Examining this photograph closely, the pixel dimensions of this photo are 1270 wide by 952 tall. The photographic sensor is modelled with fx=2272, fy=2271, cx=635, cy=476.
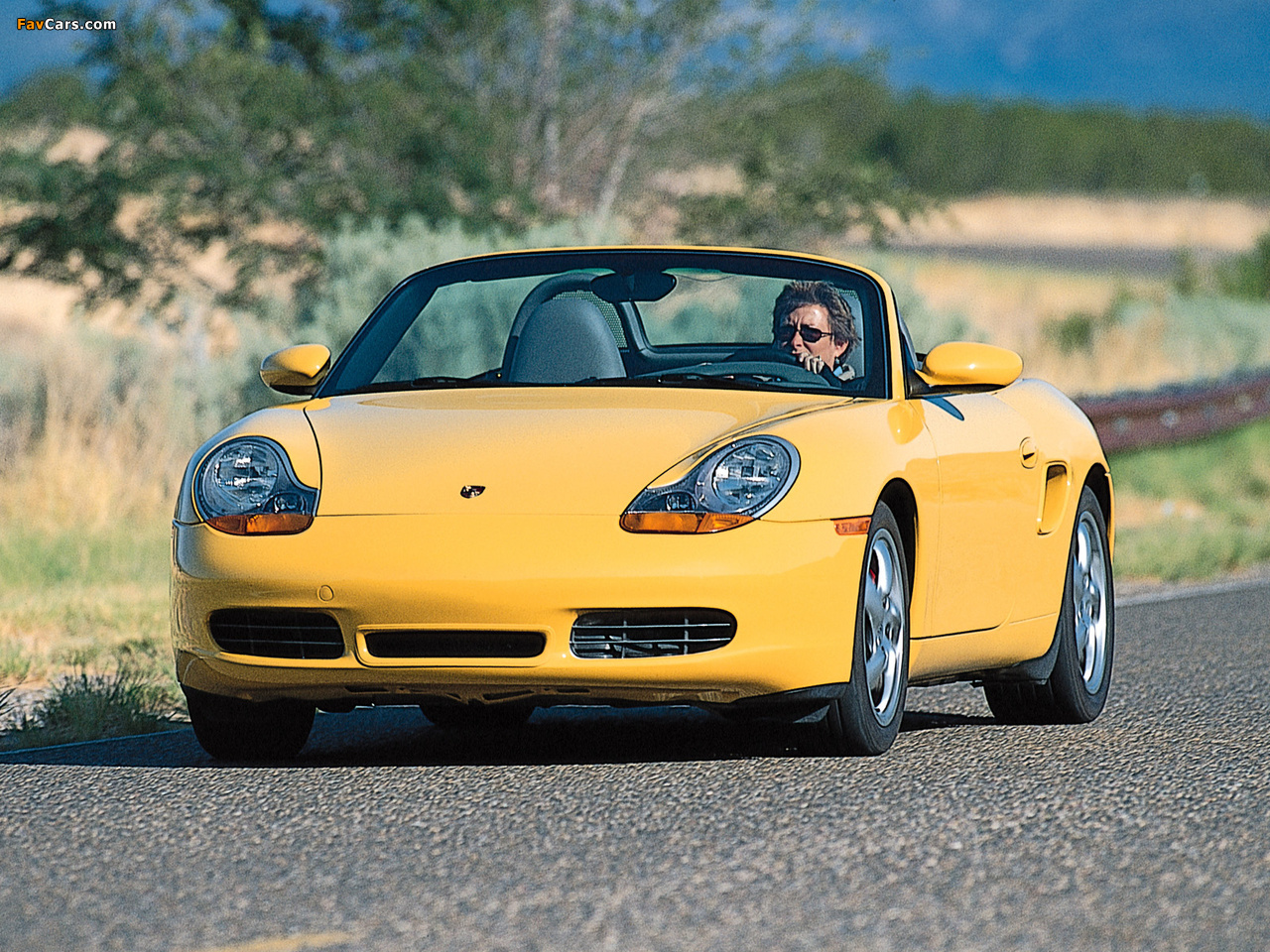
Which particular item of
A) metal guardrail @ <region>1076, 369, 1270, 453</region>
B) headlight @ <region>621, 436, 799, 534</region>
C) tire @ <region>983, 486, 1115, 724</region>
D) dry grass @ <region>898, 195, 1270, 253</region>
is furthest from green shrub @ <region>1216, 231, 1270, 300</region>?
dry grass @ <region>898, 195, 1270, 253</region>

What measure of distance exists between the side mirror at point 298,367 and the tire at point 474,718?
3.68 feet

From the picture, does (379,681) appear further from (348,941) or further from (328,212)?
(328,212)

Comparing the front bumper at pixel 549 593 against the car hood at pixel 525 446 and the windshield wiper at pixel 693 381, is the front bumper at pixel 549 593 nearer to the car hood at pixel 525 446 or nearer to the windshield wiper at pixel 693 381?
the car hood at pixel 525 446

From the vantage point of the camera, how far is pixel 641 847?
4.84 m

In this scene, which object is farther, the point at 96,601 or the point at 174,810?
the point at 96,601

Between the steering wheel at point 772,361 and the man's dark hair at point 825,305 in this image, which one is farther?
the man's dark hair at point 825,305

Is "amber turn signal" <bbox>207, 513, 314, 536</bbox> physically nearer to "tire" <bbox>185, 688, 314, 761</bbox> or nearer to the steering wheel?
"tire" <bbox>185, 688, 314, 761</bbox>

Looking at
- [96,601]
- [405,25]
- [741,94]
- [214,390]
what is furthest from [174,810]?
[741,94]

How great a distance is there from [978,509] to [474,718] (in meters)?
1.75

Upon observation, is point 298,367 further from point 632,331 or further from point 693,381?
point 693,381

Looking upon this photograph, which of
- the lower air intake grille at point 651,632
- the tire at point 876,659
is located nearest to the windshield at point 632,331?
the tire at point 876,659

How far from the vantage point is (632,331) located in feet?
23.4

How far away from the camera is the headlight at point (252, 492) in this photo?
5797 millimetres

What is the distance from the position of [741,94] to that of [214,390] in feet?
28.8
